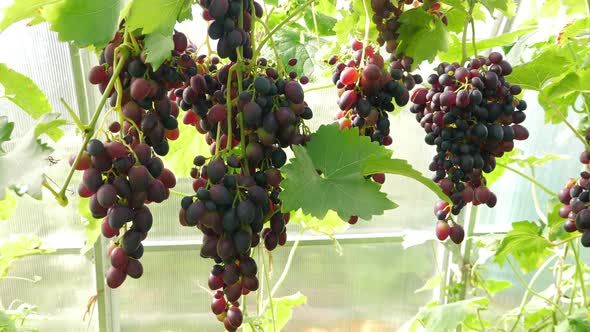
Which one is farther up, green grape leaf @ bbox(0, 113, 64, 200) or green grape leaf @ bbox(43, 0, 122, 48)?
green grape leaf @ bbox(43, 0, 122, 48)

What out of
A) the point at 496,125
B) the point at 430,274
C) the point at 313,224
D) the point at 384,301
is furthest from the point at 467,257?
the point at 496,125

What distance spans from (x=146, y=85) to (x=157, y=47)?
38 millimetres

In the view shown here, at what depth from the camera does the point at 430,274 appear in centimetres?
250

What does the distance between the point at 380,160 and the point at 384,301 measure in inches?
79.3

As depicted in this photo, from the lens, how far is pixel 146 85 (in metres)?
0.51

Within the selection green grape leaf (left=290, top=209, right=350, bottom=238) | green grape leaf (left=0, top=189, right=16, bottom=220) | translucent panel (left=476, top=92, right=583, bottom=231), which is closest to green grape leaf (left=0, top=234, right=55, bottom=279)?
green grape leaf (left=0, top=189, right=16, bottom=220)

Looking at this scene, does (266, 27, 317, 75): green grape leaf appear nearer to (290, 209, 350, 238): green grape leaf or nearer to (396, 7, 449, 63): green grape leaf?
(396, 7, 449, 63): green grape leaf

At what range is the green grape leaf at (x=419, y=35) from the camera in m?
0.66

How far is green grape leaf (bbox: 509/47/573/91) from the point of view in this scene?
773mm

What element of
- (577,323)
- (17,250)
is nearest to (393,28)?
(577,323)

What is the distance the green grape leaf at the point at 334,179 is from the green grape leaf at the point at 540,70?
351 mm

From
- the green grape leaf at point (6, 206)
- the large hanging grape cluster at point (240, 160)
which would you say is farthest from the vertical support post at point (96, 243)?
the large hanging grape cluster at point (240, 160)

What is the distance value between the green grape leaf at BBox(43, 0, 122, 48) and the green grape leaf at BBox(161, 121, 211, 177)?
514 mm

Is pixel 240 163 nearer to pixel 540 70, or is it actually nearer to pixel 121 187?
pixel 121 187
